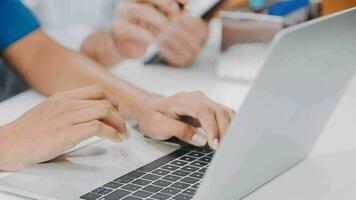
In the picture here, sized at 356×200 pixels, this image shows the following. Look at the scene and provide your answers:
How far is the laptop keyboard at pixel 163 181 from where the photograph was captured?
2.78 feet

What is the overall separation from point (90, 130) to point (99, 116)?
3 cm

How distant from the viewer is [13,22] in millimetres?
1414

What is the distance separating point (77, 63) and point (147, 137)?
38 cm

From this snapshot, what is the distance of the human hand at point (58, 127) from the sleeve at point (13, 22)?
16.9 inches

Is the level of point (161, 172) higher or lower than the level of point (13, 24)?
lower

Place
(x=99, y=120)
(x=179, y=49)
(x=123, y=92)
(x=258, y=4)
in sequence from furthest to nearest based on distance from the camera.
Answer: (x=179, y=49), (x=258, y=4), (x=123, y=92), (x=99, y=120)

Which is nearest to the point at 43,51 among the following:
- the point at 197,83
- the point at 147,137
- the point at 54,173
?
the point at 197,83

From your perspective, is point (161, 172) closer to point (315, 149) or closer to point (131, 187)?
point (131, 187)

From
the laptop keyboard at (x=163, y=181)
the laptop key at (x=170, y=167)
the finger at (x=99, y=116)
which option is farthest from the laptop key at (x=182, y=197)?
the finger at (x=99, y=116)

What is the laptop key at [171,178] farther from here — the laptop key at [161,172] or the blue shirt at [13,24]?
the blue shirt at [13,24]

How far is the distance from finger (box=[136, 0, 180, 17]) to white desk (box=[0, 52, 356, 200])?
0.38ft

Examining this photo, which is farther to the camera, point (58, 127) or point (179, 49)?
point (179, 49)

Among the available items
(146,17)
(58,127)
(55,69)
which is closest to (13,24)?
(55,69)

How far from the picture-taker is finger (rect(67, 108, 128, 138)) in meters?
0.98
